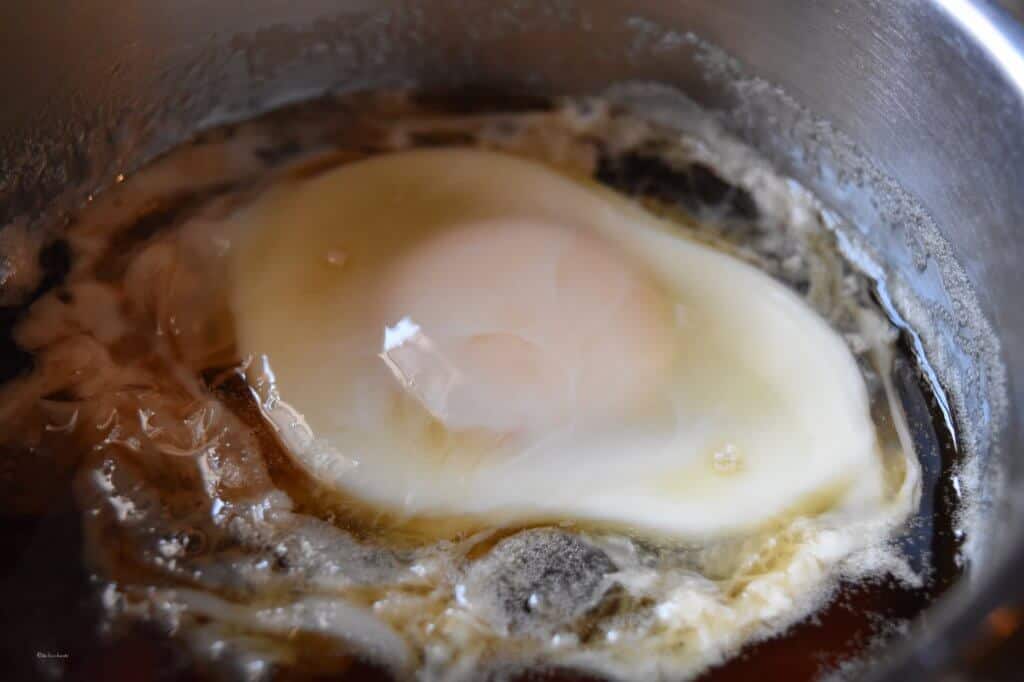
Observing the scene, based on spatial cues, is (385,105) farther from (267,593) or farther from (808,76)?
(267,593)

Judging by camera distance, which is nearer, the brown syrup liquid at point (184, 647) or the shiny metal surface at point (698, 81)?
the brown syrup liquid at point (184, 647)

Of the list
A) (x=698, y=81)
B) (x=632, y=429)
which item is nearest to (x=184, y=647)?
(x=632, y=429)

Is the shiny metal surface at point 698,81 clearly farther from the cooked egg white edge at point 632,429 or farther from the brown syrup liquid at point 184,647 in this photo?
the cooked egg white edge at point 632,429

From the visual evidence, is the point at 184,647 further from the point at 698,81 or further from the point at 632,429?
the point at 698,81

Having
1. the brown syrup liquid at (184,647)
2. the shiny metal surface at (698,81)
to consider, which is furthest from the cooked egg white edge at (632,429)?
the shiny metal surface at (698,81)

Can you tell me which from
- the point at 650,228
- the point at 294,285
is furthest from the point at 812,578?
the point at 294,285
